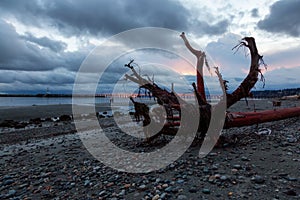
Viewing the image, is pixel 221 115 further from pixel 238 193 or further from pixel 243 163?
pixel 238 193

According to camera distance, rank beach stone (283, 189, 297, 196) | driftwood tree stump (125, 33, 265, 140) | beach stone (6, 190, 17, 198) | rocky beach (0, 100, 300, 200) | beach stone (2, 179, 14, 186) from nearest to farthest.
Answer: beach stone (283, 189, 297, 196), rocky beach (0, 100, 300, 200), beach stone (6, 190, 17, 198), beach stone (2, 179, 14, 186), driftwood tree stump (125, 33, 265, 140)

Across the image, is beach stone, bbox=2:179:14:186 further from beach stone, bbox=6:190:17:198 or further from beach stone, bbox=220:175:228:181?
beach stone, bbox=220:175:228:181

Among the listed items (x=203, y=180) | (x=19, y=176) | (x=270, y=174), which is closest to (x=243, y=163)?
(x=270, y=174)

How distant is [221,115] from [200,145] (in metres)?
1.21

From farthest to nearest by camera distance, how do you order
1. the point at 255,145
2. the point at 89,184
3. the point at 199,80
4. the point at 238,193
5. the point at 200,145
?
the point at 199,80
the point at 200,145
the point at 255,145
the point at 89,184
the point at 238,193

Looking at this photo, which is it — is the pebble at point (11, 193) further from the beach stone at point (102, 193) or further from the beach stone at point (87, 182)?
the beach stone at point (102, 193)

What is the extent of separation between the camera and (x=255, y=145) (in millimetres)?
6695

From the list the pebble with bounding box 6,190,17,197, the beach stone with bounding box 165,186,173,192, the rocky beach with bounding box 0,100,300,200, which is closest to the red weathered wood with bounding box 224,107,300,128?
the rocky beach with bounding box 0,100,300,200

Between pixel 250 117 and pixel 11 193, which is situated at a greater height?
pixel 250 117

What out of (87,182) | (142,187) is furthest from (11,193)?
(142,187)

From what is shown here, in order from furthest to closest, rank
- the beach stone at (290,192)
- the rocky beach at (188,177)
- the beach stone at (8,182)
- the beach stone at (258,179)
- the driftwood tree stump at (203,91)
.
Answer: the driftwood tree stump at (203,91), the beach stone at (8,182), the beach stone at (258,179), the rocky beach at (188,177), the beach stone at (290,192)

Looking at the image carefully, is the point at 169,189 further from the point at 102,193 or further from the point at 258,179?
the point at 258,179

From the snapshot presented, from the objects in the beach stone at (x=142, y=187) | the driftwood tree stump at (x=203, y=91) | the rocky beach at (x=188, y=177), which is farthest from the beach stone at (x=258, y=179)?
the driftwood tree stump at (x=203, y=91)

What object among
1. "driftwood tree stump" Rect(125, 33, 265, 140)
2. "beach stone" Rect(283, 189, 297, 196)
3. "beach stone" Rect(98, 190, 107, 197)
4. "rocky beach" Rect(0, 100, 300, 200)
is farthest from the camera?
"driftwood tree stump" Rect(125, 33, 265, 140)
